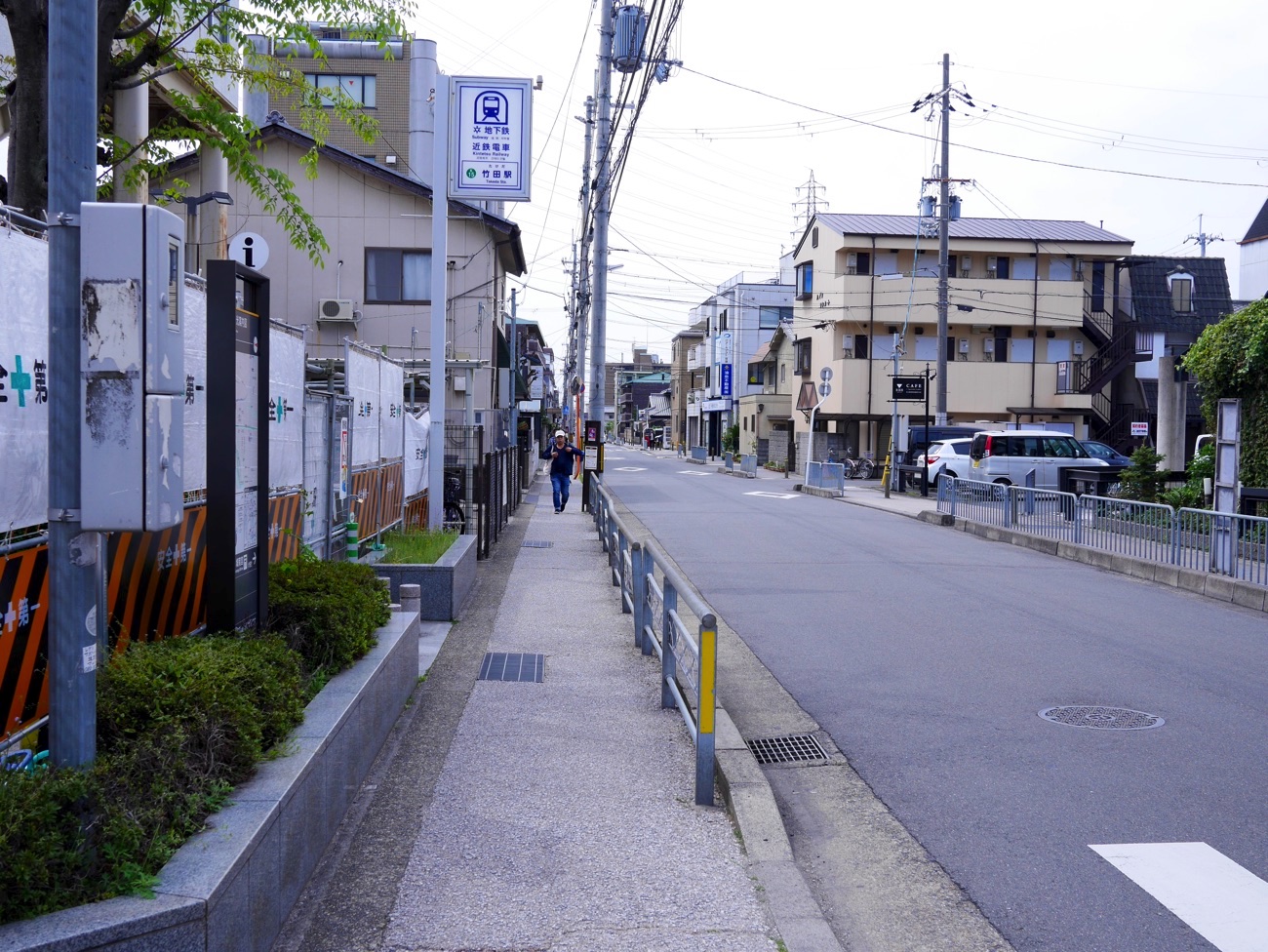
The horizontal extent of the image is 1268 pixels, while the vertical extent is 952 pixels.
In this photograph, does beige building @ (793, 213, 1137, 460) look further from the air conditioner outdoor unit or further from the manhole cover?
the manhole cover

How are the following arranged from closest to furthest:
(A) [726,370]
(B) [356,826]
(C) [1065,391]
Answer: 1. (B) [356,826]
2. (C) [1065,391]
3. (A) [726,370]

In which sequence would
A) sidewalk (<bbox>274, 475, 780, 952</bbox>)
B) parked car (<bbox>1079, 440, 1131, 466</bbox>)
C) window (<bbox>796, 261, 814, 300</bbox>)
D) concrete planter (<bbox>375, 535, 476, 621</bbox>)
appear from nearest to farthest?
1. sidewalk (<bbox>274, 475, 780, 952</bbox>)
2. concrete planter (<bbox>375, 535, 476, 621</bbox>)
3. parked car (<bbox>1079, 440, 1131, 466</bbox>)
4. window (<bbox>796, 261, 814, 300</bbox>)

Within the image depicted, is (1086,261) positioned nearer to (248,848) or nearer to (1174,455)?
(1174,455)

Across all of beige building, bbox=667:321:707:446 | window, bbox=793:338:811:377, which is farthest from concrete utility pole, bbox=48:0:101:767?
beige building, bbox=667:321:707:446

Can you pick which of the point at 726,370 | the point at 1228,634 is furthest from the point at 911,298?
the point at 1228,634

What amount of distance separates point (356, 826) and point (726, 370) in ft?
218

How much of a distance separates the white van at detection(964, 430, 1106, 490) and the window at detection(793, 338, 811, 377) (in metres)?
23.0

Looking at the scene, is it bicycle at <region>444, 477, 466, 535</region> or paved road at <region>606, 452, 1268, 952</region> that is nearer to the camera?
paved road at <region>606, 452, 1268, 952</region>

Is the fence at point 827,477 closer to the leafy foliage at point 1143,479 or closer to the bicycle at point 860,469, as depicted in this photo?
the bicycle at point 860,469

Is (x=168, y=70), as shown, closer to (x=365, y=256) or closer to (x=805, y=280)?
(x=365, y=256)

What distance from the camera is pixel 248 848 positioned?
3740 mm

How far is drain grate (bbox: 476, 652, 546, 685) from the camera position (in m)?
8.80

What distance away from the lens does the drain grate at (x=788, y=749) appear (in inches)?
279

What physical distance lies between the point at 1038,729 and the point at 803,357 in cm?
4809
